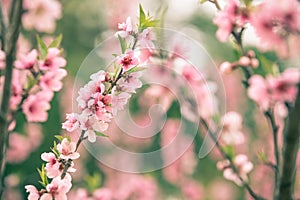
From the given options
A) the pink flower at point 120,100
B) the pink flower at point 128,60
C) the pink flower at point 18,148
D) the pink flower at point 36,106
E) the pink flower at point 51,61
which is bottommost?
the pink flower at point 18,148

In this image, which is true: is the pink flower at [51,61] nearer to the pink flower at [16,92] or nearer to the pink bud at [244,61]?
the pink flower at [16,92]

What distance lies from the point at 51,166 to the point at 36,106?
1.77 ft

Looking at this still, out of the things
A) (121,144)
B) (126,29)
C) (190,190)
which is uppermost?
(126,29)

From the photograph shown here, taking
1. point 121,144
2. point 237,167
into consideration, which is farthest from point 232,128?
point 121,144

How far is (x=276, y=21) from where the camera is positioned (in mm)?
1398

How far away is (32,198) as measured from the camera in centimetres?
136

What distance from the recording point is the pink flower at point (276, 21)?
130cm

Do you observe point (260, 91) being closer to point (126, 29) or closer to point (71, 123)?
point (126, 29)

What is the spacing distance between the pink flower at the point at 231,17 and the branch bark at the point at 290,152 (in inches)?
17.1

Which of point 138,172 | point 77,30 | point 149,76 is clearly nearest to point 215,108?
point 149,76

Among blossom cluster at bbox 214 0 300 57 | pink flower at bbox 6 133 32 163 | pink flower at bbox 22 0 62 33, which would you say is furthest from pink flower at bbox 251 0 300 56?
pink flower at bbox 6 133 32 163

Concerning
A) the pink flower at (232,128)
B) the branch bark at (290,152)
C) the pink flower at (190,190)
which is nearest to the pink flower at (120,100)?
the branch bark at (290,152)

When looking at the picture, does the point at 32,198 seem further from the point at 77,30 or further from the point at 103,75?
the point at 77,30

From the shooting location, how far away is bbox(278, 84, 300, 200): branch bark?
3.93 ft
